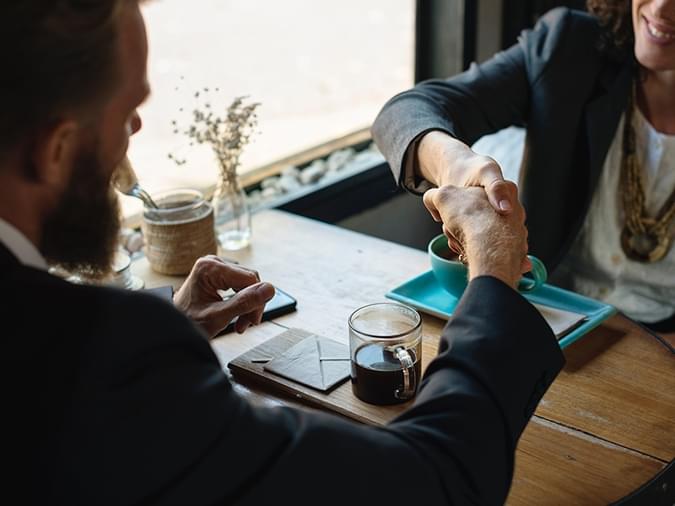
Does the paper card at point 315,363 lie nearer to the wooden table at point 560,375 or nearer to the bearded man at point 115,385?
the wooden table at point 560,375

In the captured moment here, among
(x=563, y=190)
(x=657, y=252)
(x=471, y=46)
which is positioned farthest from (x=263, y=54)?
(x=657, y=252)

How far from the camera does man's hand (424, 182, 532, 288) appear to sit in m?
1.07

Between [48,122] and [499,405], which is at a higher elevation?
[48,122]

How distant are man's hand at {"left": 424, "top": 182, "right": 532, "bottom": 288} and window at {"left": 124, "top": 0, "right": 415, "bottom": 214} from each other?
25.7 inches

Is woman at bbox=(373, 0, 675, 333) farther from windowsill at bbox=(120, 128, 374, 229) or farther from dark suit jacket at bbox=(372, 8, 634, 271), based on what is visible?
windowsill at bbox=(120, 128, 374, 229)

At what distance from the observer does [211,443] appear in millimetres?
752

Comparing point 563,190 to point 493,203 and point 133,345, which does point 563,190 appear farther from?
point 133,345

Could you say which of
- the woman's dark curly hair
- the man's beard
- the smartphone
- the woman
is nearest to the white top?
Result: the woman

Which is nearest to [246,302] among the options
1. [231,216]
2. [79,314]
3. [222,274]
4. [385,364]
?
[222,274]

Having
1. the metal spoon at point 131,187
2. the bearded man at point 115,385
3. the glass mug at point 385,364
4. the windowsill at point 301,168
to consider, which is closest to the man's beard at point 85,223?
the bearded man at point 115,385

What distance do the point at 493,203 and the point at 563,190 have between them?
0.74m

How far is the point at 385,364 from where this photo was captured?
46.4 inches

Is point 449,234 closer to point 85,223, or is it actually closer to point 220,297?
point 220,297

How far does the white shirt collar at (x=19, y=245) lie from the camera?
2.54 feet
